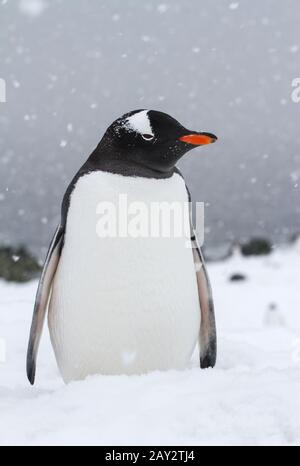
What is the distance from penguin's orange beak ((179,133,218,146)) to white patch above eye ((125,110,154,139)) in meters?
0.13

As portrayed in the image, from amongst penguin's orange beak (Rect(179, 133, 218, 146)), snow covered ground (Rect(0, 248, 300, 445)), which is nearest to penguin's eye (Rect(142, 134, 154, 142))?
penguin's orange beak (Rect(179, 133, 218, 146))

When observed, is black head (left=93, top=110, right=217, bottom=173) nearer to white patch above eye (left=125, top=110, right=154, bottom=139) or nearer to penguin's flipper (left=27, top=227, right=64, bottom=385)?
white patch above eye (left=125, top=110, right=154, bottom=139)

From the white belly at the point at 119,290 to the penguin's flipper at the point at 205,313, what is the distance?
19 centimetres

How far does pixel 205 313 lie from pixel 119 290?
52 centimetres

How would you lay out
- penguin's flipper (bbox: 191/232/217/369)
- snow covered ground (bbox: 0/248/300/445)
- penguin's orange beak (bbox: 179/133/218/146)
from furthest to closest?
penguin's flipper (bbox: 191/232/217/369), penguin's orange beak (bbox: 179/133/218/146), snow covered ground (bbox: 0/248/300/445)

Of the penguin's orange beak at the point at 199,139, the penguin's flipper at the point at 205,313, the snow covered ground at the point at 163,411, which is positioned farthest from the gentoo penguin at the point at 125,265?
the snow covered ground at the point at 163,411

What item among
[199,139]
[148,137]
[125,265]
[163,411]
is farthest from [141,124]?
[163,411]

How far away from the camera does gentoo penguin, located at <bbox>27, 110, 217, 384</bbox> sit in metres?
2.23

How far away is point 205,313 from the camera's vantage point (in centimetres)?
261

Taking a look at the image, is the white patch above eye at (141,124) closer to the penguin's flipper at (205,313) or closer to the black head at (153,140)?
the black head at (153,140)

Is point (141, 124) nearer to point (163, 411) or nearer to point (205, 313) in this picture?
point (205, 313)

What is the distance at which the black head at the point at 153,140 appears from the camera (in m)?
2.23

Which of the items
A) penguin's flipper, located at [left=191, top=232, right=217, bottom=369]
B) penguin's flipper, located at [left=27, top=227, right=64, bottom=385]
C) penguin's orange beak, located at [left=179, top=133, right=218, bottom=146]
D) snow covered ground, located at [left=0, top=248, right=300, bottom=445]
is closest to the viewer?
snow covered ground, located at [left=0, top=248, right=300, bottom=445]

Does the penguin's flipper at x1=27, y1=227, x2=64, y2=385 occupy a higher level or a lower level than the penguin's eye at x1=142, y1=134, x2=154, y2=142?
lower
